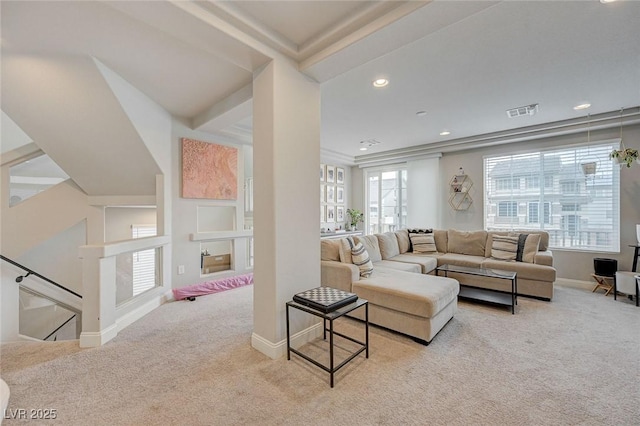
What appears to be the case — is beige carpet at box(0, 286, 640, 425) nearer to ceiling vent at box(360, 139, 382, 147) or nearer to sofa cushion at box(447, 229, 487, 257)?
sofa cushion at box(447, 229, 487, 257)

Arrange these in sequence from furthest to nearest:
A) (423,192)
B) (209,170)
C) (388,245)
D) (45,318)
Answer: (423,192), (388,245), (45,318), (209,170)

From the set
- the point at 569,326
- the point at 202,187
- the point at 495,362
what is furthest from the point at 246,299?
the point at 569,326

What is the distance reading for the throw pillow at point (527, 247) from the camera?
157 inches

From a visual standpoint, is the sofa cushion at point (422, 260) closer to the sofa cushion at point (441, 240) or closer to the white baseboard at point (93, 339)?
the sofa cushion at point (441, 240)

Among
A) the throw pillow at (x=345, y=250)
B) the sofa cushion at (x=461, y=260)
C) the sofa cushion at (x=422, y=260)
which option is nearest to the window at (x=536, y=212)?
the sofa cushion at (x=461, y=260)

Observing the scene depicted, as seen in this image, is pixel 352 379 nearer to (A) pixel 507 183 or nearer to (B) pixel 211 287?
(B) pixel 211 287

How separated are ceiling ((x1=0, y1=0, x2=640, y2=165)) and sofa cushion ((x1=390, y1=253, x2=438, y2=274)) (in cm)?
229

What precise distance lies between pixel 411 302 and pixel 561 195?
4016 millimetres

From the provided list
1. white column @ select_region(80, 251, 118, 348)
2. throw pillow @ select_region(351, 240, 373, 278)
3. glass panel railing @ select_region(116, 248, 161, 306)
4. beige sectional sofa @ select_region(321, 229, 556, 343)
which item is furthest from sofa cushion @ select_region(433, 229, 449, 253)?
white column @ select_region(80, 251, 118, 348)

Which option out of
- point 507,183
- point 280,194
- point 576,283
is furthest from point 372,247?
point 576,283

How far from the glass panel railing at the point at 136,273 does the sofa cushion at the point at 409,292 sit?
2530mm

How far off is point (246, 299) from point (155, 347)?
4.62 ft

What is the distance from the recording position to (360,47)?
6.57 feet

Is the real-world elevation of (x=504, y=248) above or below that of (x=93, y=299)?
above
